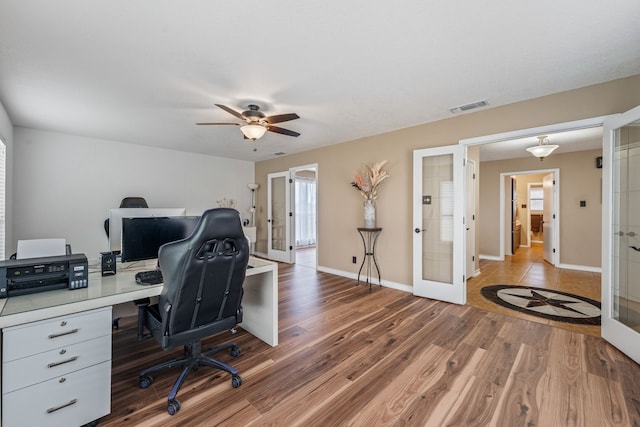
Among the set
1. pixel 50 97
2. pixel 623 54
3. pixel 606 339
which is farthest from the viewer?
pixel 50 97

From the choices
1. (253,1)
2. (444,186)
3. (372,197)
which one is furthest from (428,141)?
(253,1)

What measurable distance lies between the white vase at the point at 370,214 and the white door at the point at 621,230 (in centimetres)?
257

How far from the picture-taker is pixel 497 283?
4.48 m

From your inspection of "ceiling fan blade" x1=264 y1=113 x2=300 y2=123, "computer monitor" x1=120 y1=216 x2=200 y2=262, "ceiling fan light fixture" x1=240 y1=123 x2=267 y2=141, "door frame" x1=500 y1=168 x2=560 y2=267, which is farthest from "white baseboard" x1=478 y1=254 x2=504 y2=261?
"computer monitor" x1=120 y1=216 x2=200 y2=262

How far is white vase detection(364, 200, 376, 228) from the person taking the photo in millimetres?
4348

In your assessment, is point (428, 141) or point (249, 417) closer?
point (249, 417)

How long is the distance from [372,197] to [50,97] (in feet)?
14.0

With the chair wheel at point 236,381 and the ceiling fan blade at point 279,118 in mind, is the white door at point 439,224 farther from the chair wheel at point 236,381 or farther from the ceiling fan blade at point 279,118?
the chair wheel at point 236,381

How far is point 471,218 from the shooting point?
188 inches

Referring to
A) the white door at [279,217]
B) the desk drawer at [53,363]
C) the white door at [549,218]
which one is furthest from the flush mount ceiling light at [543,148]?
the desk drawer at [53,363]

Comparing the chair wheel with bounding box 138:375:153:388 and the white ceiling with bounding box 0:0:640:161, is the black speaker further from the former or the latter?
the white ceiling with bounding box 0:0:640:161

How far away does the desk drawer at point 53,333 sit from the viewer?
1.29 metres

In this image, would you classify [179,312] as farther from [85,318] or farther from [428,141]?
[428,141]

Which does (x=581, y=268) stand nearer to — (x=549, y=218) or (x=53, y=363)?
(x=549, y=218)
